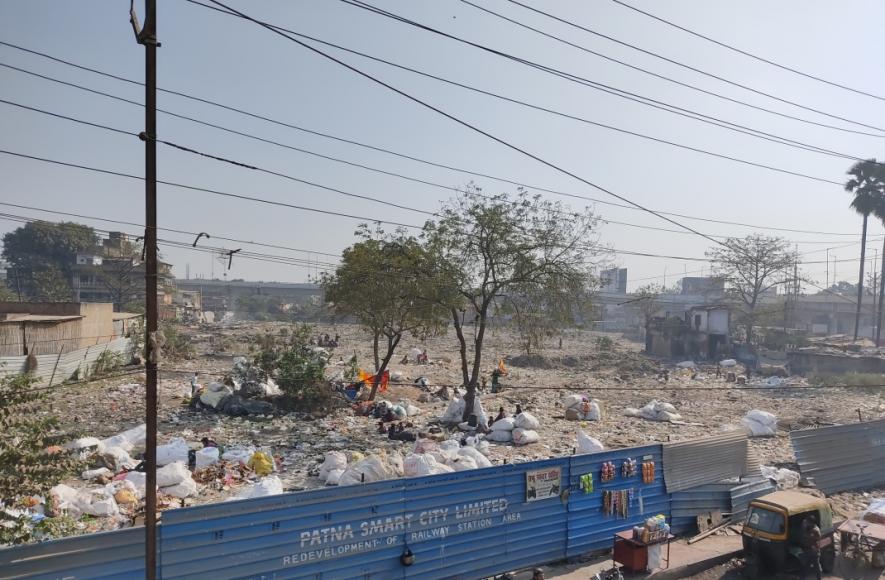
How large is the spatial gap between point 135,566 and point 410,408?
42.0ft

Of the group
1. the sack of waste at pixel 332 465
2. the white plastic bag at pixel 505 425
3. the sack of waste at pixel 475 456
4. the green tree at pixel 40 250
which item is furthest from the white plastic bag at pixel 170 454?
the green tree at pixel 40 250

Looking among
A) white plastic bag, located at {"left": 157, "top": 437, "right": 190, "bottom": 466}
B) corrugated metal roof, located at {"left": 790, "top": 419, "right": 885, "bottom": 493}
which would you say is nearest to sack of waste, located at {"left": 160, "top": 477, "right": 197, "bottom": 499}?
white plastic bag, located at {"left": 157, "top": 437, "right": 190, "bottom": 466}

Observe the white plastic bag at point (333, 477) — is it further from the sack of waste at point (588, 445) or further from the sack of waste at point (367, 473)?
the sack of waste at point (588, 445)

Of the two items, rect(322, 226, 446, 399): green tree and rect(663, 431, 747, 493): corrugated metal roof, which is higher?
rect(322, 226, 446, 399): green tree

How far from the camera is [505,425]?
580 inches

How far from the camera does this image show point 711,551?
27.5 ft

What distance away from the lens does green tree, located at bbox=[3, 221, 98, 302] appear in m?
57.8

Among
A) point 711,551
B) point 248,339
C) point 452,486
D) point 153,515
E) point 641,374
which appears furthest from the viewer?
point 248,339

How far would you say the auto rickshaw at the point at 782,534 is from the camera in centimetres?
748

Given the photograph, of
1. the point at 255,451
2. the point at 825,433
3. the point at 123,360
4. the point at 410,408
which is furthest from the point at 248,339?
the point at 825,433

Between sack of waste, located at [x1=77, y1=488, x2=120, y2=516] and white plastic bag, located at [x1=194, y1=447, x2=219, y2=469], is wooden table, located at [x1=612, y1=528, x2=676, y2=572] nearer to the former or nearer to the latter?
sack of waste, located at [x1=77, y1=488, x2=120, y2=516]

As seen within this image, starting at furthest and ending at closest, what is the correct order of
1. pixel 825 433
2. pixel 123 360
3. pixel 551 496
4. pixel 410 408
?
pixel 123 360
pixel 410 408
pixel 825 433
pixel 551 496

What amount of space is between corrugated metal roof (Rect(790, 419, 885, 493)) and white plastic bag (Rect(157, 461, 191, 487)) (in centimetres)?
1124

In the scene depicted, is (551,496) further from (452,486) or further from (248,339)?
(248,339)
